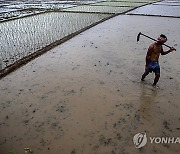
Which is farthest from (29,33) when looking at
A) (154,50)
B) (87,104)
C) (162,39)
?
(162,39)

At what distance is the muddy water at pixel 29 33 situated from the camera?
5.61 meters

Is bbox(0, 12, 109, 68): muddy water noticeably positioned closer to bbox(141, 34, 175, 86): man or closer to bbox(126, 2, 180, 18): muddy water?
bbox(141, 34, 175, 86): man

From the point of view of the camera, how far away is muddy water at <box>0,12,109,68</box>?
5.61 m

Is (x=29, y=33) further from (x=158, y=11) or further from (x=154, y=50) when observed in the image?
(x=158, y=11)

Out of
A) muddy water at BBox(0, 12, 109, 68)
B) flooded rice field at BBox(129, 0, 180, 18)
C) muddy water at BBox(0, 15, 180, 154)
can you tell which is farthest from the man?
flooded rice field at BBox(129, 0, 180, 18)

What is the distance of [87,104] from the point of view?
11.1 feet

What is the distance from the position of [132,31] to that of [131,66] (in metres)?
3.45

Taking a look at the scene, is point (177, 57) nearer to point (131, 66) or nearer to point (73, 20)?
point (131, 66)

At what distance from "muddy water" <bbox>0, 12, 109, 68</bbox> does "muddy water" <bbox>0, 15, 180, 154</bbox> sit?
697mm

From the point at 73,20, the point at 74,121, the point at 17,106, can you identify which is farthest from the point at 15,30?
the point at 74,121

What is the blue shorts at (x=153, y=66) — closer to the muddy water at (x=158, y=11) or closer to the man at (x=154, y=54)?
the man at (x=154, y=54)

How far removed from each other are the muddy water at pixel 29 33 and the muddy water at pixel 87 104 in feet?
2.29

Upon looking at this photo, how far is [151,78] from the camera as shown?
415cm

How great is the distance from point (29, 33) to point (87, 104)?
475cm
